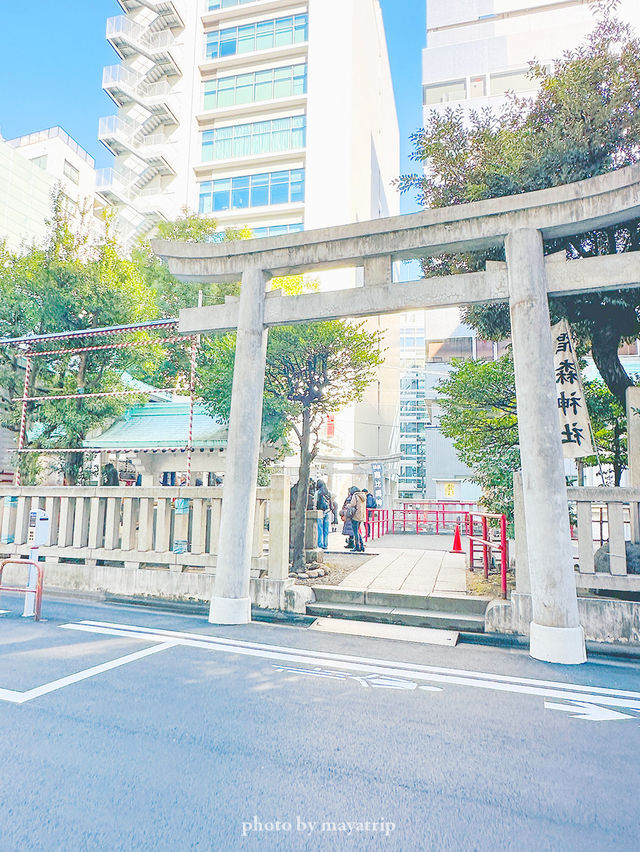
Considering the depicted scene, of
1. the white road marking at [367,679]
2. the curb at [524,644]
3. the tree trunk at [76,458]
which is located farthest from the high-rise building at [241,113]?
the white road marking at [367,679]

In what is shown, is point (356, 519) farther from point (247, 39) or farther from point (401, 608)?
point (247, 39)

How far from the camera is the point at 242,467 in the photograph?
649cm

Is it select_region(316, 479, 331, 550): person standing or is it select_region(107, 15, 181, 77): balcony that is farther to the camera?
select_region(107, 15, 181, 77): balcony

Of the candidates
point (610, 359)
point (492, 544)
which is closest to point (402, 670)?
point (492, 544)

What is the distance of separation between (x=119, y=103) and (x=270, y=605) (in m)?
36.8

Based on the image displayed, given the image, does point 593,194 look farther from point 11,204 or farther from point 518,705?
point 11,204

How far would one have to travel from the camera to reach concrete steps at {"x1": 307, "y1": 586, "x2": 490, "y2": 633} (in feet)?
19.8

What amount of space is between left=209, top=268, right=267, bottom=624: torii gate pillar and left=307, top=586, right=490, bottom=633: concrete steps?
1.08 metres

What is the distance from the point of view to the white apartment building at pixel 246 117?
91.8 ft

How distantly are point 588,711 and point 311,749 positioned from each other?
7.12ft

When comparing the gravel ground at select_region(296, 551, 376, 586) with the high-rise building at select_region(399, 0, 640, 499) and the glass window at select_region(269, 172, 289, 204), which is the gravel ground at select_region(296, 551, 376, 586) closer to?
the glass window at select_region(269, 172, 289, 204)

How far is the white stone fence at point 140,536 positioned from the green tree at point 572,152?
486 centimetres

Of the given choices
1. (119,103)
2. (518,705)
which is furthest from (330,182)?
(518,705)

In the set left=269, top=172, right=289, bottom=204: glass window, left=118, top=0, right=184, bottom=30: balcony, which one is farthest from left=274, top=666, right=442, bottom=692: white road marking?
left=118, top=0, right=184, bottom=30: balcony
